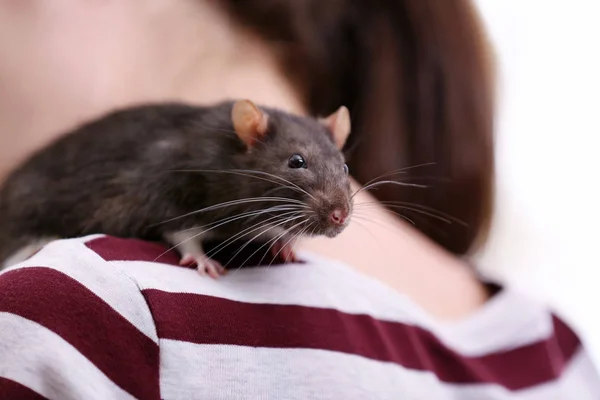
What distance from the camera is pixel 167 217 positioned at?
0.63m

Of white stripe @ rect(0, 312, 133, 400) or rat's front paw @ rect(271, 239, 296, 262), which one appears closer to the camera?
white stripe @ rect(0, 312, 133, 400)

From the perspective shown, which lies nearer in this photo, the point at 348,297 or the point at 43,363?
the point at 43,363

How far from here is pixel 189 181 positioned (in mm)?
632

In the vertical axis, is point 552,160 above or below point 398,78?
below

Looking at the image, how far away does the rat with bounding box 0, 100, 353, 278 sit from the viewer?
588 mm

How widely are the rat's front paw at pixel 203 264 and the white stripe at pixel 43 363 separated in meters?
0.16

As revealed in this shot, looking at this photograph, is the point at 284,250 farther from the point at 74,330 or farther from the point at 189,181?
the point at 74,330

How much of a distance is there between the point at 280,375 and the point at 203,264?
4.8 inches

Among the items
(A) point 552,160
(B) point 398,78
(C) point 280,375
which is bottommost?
(C) point 280,375

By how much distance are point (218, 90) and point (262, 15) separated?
156 millimetres

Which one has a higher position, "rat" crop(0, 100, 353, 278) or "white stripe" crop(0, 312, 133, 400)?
"rat" crop(0, 100, 353, 278)

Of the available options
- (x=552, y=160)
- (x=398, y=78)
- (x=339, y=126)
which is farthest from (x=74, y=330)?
(x=552, y=160)

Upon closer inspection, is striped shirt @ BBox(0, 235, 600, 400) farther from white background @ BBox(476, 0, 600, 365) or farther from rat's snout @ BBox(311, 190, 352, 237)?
white background @ BBox(476, 0, 600, 365)

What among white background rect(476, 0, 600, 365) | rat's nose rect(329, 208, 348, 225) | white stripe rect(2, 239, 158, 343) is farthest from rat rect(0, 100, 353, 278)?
white background rect(476, 0, 600, 365)
